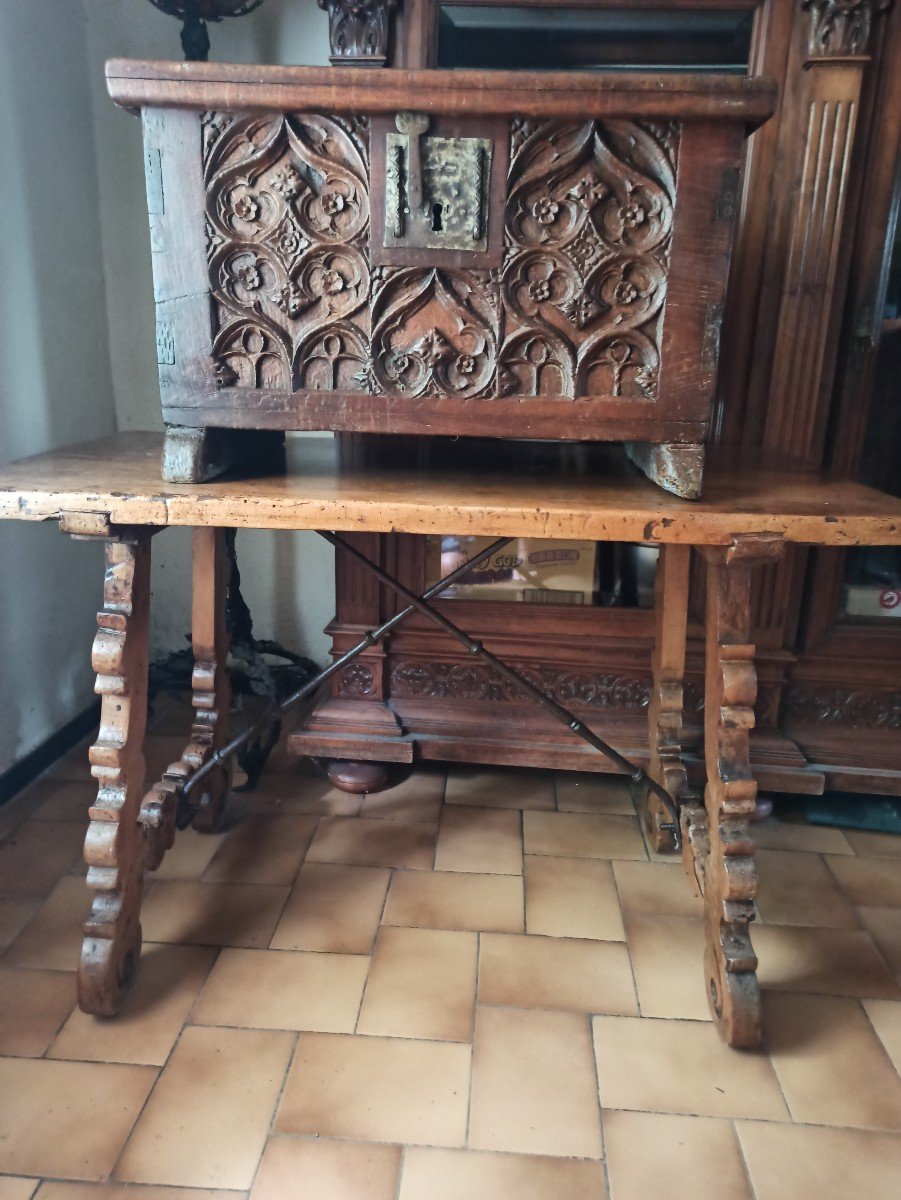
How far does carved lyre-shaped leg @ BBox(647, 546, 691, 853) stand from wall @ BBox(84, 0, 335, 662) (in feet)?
3.23

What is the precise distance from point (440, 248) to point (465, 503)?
0.35m

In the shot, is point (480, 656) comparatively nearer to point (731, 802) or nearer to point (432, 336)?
point (731, 802)

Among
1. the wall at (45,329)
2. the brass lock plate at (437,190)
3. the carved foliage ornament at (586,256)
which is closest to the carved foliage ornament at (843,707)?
the carved foliage ornament at (586,256)

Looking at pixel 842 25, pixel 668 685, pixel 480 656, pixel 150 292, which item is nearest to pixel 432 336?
pixel 480 656

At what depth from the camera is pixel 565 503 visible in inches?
46.1

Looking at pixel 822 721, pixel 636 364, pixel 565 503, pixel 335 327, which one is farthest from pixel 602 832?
pixel 335 327

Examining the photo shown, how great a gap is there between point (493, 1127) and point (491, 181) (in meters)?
1.27

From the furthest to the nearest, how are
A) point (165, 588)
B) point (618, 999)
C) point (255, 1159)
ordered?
1. point (165, 588)
2. point (618, 999)
3. point (255, 1159)

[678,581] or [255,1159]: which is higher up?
[678,581]

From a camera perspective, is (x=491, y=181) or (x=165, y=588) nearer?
(x=491, y=181)

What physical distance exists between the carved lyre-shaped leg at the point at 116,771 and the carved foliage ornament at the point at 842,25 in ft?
4.83

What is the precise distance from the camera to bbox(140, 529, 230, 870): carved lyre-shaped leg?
5.35 feet

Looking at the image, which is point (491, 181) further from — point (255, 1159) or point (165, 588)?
point (165, 588)

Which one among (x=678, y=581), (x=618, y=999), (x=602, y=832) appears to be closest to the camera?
(x=618, y=999)
